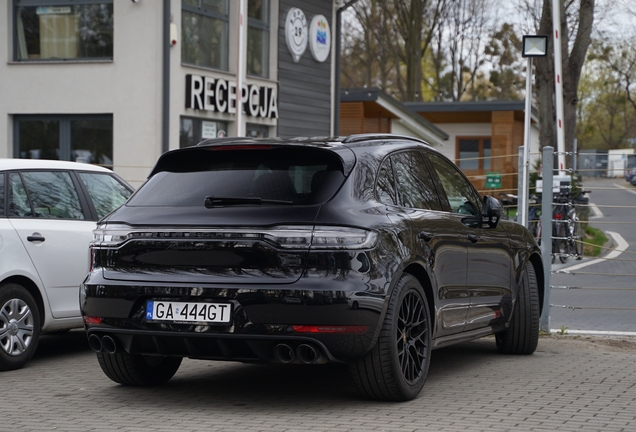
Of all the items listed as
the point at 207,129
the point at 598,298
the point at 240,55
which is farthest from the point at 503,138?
the point at 598,298

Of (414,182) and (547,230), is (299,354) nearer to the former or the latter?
(414,182)

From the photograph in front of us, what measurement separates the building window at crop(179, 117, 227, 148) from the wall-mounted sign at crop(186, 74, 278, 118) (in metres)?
0.36

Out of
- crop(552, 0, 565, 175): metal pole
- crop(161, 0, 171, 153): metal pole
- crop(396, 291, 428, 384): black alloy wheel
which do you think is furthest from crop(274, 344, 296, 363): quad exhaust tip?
crop(161, 0, 171, 153): metal pole

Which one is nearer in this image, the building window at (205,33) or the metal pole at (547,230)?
the metal pole at (547,230)

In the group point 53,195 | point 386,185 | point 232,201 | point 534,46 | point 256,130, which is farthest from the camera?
point 256,130

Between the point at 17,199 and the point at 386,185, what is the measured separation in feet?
10.8

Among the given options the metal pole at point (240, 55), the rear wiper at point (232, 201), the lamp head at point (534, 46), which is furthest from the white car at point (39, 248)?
the metal pole at point (240, 55)

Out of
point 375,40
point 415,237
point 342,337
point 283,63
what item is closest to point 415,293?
point 415,237

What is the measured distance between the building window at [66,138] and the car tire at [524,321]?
A: 1372 cm

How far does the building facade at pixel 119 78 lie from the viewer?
20531 mm

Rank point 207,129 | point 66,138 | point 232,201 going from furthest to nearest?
point 207,129, point 66,138, point 232,201

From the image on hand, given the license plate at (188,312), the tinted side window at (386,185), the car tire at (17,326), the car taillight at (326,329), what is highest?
the tinted side window at (386,185)

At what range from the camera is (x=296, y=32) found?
25.3 metres

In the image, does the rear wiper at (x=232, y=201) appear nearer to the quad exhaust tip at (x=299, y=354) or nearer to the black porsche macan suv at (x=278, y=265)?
the black porsche macan suv at (x=278, y=265)
